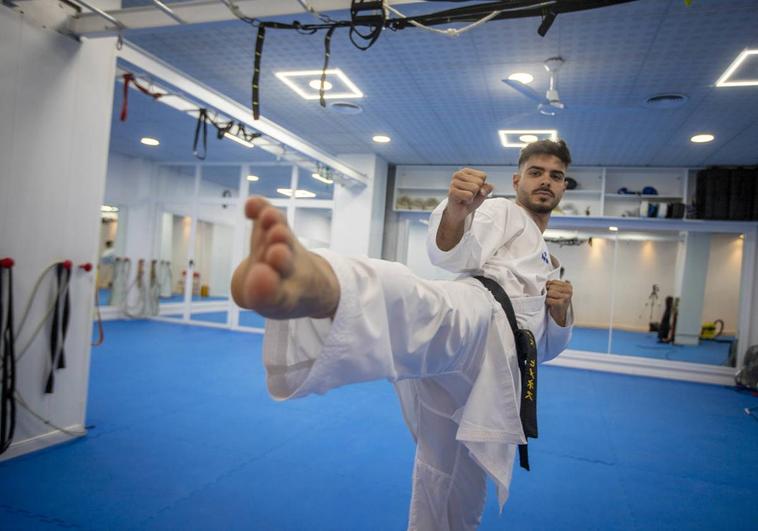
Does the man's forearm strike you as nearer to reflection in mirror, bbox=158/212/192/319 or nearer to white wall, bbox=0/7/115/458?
white wall, bbox=0/7/115/458

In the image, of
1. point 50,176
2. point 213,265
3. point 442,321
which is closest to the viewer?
point 442,321

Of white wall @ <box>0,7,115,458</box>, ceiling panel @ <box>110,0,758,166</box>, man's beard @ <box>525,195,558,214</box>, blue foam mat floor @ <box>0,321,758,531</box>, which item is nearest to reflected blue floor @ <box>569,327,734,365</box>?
blue foam mat floor @ <box>0,321,758,531</box>

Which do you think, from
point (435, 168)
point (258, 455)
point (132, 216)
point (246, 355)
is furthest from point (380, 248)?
point (258, 455)

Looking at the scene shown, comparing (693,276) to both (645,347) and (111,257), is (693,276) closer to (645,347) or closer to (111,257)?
(645,347)

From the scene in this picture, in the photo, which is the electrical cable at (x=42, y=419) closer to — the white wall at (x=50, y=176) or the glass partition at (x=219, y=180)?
the white wall at (x=50, y=176)

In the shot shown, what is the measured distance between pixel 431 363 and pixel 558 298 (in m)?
0.87

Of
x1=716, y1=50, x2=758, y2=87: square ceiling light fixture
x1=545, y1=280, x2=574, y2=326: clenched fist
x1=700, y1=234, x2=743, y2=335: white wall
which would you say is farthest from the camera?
x1=700, y1=234, x2=743, y2=335: white wall

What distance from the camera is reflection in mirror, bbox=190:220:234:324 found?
1137 centimetres

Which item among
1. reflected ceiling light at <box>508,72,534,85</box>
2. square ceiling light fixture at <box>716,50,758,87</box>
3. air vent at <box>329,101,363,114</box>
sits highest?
square ceiling light fixture at <box>716,50,758,87</box>

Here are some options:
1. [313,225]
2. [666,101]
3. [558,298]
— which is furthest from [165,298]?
[558,298]

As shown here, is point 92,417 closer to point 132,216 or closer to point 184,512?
point 184,512

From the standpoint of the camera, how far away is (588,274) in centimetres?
934

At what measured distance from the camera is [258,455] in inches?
130

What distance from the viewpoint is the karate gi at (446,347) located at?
977 mm
